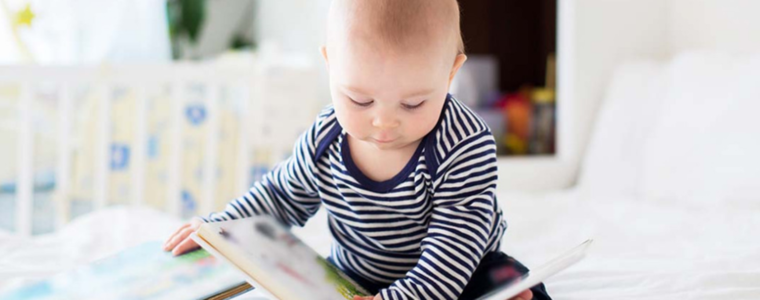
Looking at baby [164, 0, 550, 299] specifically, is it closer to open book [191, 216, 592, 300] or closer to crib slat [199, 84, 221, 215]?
open book [191, 216, 592, 300]

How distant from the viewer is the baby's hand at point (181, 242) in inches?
28.3

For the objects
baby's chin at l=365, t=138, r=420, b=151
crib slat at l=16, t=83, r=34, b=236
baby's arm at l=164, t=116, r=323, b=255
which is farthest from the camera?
crib slat at l=16, t=83, r=34, b=236

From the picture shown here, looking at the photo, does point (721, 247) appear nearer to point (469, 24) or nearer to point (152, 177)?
point (152, 177)

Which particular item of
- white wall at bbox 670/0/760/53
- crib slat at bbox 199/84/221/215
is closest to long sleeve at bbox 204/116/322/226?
crib slat at bbox 199/84/221/215

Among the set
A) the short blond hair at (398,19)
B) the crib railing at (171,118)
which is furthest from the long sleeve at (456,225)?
the crib railing at (171,118)

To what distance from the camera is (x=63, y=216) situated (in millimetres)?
1698

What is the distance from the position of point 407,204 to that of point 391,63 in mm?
168

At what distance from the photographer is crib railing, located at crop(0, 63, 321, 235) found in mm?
1547

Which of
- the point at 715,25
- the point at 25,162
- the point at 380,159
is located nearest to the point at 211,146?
the point at 25,162

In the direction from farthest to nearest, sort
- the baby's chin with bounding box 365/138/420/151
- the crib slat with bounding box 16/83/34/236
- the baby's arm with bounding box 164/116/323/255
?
1. the crib slat with bounding box 16/83/34/236
2. the baby's arm with bounding box 164/116/323/255
3. the baby's chin with bounding box 365/138/420/151

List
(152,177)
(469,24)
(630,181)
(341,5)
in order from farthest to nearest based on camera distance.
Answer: (469,24)
(152,177)
(630,181)
(341,5)

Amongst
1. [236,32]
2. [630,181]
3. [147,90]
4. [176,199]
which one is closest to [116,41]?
[147,90]

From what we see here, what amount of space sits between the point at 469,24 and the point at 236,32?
1.01 metres

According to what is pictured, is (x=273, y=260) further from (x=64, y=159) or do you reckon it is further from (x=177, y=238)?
(x=64, y=159)
